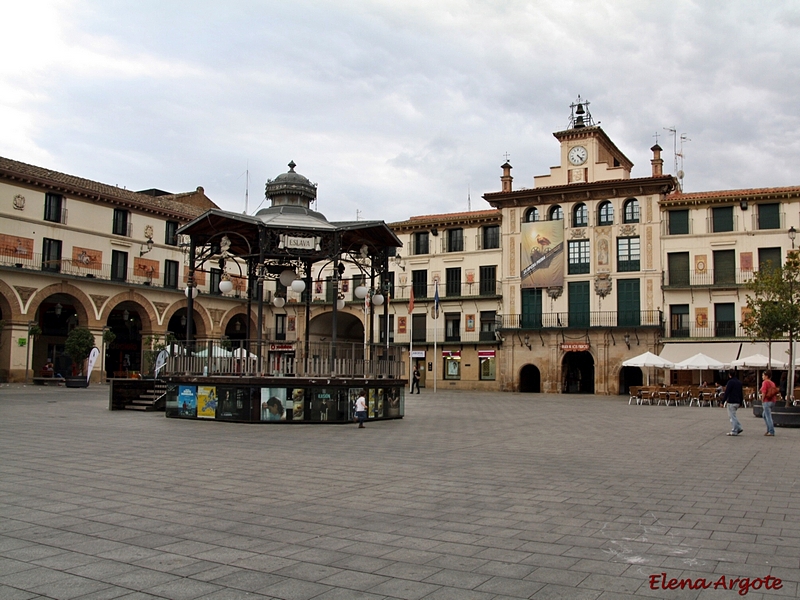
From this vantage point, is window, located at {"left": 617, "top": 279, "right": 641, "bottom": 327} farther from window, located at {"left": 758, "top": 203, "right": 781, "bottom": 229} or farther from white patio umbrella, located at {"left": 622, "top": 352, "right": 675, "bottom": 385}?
white patio umbrella, located at {"left": 622, "top": 352, "right": 675, "bottom": 385}

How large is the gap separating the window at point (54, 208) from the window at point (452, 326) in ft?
83.9

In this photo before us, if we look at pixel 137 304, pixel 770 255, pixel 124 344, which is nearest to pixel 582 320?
pixel 770 255

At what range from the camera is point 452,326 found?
2062 inches

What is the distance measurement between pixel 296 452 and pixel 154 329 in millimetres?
38645

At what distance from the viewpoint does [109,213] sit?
155 feet

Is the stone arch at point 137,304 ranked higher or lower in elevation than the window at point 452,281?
lower

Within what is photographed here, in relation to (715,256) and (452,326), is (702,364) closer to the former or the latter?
(715,256)

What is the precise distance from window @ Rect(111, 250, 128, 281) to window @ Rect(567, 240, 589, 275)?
2884cm

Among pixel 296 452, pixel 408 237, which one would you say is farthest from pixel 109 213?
pixel 296 452

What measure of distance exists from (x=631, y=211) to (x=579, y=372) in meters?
11.0

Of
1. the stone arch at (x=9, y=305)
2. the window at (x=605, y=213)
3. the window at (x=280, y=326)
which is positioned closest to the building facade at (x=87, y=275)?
the stone arch at (x=9, y=305)

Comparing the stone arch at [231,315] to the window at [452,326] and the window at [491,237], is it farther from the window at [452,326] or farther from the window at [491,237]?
the window at [491,237]

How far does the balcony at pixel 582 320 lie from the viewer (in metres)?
45.0

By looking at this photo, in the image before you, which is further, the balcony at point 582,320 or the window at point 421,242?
the window at point 421,242
